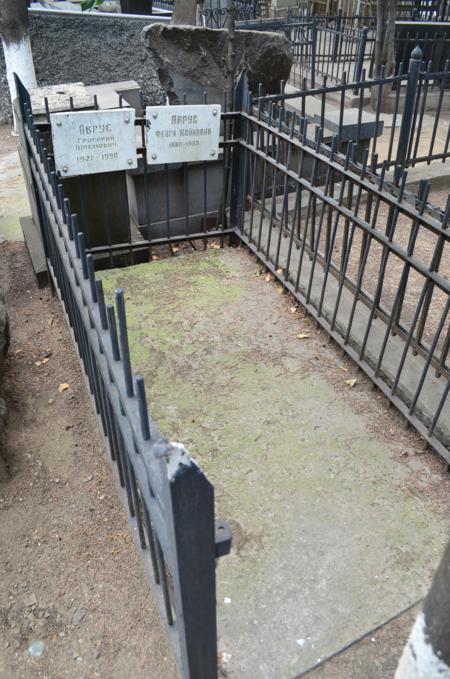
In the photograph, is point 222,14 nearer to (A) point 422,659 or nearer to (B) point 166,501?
(B) point 166,501

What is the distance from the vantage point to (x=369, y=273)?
477cm

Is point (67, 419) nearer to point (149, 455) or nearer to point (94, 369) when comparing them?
point (94, 369)

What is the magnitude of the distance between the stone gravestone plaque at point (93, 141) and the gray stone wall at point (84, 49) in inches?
244

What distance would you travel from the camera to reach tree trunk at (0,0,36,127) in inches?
335

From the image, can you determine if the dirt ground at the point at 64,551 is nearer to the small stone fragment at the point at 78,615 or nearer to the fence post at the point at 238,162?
the small stone fragment at the point at 78,615

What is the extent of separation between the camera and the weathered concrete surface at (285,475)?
219cm

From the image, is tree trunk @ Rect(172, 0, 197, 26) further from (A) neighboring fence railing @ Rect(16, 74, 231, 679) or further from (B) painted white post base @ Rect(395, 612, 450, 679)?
(B) painted white post base @ Rect(395, 612, 450, 679)

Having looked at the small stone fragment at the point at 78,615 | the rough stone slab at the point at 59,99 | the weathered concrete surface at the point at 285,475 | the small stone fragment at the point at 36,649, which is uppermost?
the rough stone slab at the point at 59,99

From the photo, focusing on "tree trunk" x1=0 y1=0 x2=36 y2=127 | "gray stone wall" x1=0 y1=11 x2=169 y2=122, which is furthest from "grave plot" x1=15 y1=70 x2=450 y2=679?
"gray stone wall" x1=0 y1=11 x2=169 y2=122

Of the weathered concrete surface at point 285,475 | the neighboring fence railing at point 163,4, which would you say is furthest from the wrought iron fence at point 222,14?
the weathered concrete surface at point 285,475

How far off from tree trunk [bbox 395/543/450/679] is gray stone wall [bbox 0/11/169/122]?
32.3 feet

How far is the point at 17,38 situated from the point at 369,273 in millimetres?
7347

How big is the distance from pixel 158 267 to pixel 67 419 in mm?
1724

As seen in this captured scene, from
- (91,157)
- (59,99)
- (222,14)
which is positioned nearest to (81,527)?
(91,157)
